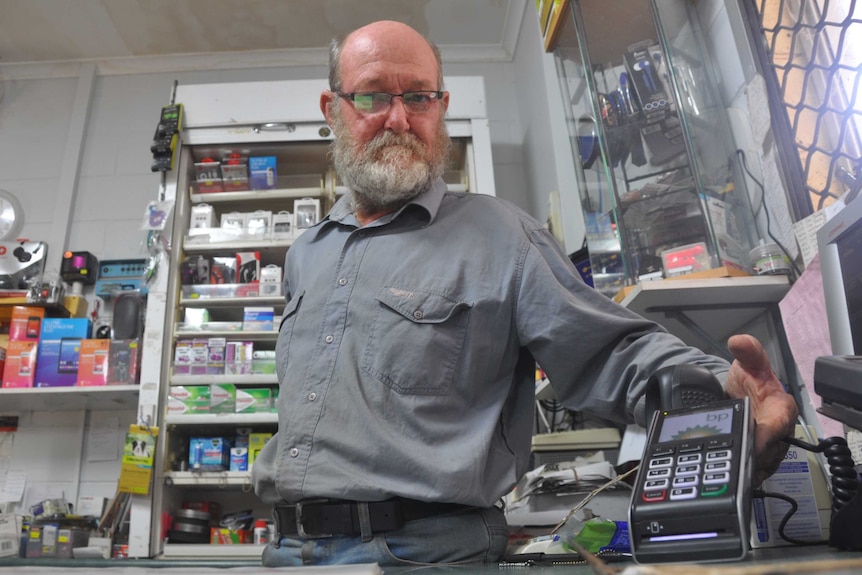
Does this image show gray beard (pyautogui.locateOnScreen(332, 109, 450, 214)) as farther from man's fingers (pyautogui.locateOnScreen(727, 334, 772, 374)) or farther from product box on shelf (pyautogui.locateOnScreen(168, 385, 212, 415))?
product box on shelf (pyautogui.locateOnScreen(168, 385, 212, 415))

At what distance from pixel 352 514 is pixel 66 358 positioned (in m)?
2.22

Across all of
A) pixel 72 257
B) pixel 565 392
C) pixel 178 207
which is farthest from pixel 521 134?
pixel 565 392

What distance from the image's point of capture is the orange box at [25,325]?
8.85 ft

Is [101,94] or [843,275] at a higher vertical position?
[101,94]

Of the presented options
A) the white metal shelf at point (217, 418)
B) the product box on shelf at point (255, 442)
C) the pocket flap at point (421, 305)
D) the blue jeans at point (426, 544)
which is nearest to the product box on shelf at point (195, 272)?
the white metal shelf at point (217, 418)

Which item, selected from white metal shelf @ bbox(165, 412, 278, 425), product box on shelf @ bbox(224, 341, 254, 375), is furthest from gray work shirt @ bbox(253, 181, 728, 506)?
product box on shelf @ bbox(224, 341, 254, 375)

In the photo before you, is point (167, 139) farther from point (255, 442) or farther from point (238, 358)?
point (255, 442)

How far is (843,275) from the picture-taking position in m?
0.80

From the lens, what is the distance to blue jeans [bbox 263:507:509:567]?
0.85 metres

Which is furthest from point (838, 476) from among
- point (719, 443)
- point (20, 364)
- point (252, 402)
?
point (20, 364)

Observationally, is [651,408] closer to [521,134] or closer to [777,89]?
[777,89]

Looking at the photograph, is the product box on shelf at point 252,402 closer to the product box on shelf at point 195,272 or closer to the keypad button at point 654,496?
the product box on shelf at point 195,272

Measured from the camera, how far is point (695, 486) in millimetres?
490

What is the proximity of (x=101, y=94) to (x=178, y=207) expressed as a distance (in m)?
1.47
